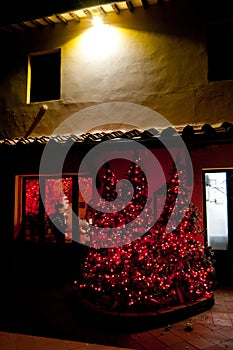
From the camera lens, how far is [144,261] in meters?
6.08

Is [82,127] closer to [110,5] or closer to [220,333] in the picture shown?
[110,5]

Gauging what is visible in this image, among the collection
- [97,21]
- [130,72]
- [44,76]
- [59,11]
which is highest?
[59,11]

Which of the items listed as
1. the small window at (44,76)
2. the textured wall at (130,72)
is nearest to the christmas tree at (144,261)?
the textured wall at (130,72)

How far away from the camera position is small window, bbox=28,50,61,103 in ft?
29.2

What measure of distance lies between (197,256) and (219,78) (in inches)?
165

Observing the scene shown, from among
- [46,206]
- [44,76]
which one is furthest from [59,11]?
[46,206]

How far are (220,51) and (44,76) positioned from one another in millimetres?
4853

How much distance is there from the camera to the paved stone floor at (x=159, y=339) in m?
5.06

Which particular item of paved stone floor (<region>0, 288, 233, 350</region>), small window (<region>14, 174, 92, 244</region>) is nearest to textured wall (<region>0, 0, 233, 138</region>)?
small window (<region>14, 174, 92, 244</region>)

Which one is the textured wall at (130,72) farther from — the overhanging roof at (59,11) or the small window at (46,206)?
the small window at (46,206)

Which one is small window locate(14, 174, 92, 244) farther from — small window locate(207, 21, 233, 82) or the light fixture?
small window locate(207, 21, 233, 82)

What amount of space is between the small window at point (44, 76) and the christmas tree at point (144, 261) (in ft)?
12.7

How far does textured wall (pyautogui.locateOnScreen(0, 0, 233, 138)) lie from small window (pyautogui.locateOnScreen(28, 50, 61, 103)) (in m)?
0.21

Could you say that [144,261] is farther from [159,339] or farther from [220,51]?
[220,51]
